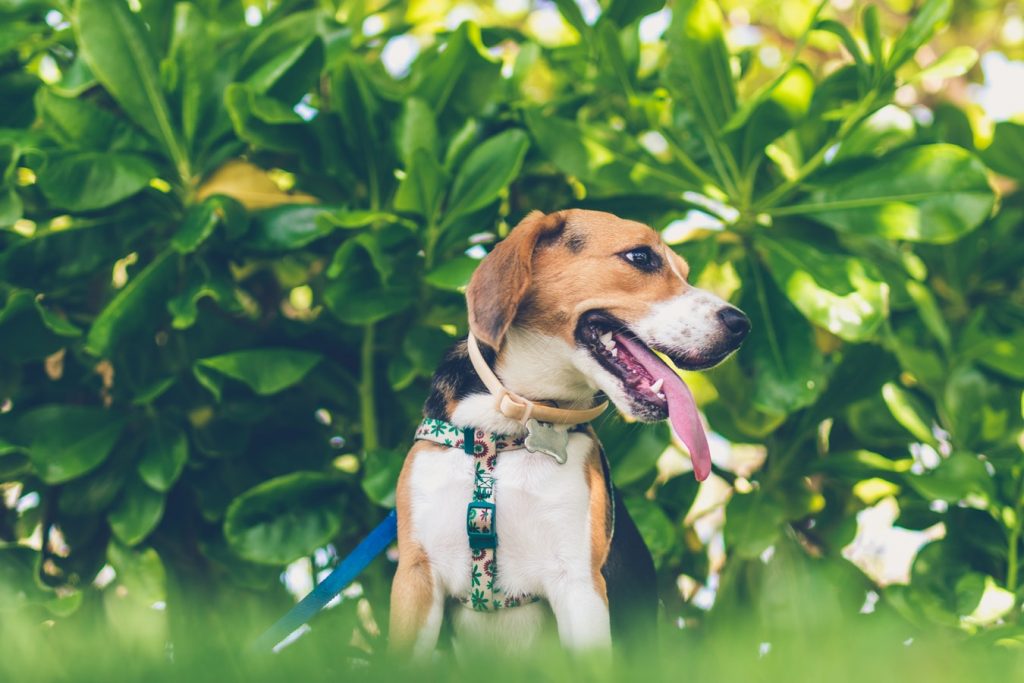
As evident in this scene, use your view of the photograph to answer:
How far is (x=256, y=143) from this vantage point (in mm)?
2570

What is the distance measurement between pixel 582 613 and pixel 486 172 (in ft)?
4.10

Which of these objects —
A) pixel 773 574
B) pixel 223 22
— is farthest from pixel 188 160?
pixel 773 574

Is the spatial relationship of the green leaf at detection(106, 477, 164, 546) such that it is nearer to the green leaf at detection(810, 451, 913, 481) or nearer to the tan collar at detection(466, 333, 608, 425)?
the tan collar at detection(466, 333, 608, 425)

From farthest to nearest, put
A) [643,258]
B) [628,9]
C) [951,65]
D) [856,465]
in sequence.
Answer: [856,465] < [628,9] < [951,65] < [643,258]

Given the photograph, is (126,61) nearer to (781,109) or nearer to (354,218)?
(354,218)

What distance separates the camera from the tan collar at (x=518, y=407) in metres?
1.65

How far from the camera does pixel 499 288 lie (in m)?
1.62

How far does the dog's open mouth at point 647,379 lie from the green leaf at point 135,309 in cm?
133

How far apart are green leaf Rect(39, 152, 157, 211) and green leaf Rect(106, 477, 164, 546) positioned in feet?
2.65

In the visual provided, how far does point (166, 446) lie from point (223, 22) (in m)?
1.38

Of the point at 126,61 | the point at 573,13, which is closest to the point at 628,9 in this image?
the point at 573,13

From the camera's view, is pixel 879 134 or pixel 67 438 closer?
pixel 67 438

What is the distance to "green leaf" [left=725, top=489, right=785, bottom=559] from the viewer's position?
2.73m

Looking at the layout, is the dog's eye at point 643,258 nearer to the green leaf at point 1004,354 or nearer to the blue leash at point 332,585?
the blue leash at point 332,585
